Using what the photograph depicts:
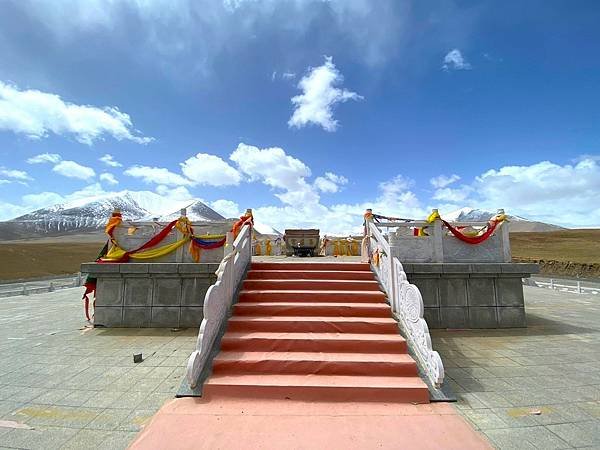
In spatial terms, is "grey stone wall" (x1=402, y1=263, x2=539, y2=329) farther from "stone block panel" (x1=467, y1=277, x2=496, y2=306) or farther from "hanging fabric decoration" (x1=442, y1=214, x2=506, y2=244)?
"hanging fabric decoration" (x1=442, y1=214, x2=506, y2=244)

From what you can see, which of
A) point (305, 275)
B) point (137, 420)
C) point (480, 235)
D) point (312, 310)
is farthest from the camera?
point (480, 235)

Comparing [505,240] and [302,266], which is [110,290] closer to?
[302,266]

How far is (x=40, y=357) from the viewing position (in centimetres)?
566

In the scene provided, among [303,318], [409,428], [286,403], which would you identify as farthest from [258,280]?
[409,428]

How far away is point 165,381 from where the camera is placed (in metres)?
4.62

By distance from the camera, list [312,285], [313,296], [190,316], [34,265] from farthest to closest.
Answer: [34,265], [190,316], [312,285], [313,296]

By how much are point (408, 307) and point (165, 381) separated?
4.26 metres

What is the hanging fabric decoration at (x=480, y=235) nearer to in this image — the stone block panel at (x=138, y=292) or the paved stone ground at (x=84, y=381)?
the paved stone ground at (x=84, y=381)

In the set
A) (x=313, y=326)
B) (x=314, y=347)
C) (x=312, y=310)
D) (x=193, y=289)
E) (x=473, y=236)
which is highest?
(x=473, y=236)

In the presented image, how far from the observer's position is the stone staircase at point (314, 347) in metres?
4.11

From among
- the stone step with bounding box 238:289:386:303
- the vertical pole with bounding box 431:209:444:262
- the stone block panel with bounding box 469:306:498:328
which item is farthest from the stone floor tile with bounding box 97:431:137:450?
the stone block panel with bounding box 469:306:498:328

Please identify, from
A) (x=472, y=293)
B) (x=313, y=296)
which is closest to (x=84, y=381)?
(x=313, y=296)

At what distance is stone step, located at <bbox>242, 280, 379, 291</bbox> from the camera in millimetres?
6570

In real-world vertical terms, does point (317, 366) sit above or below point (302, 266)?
below
